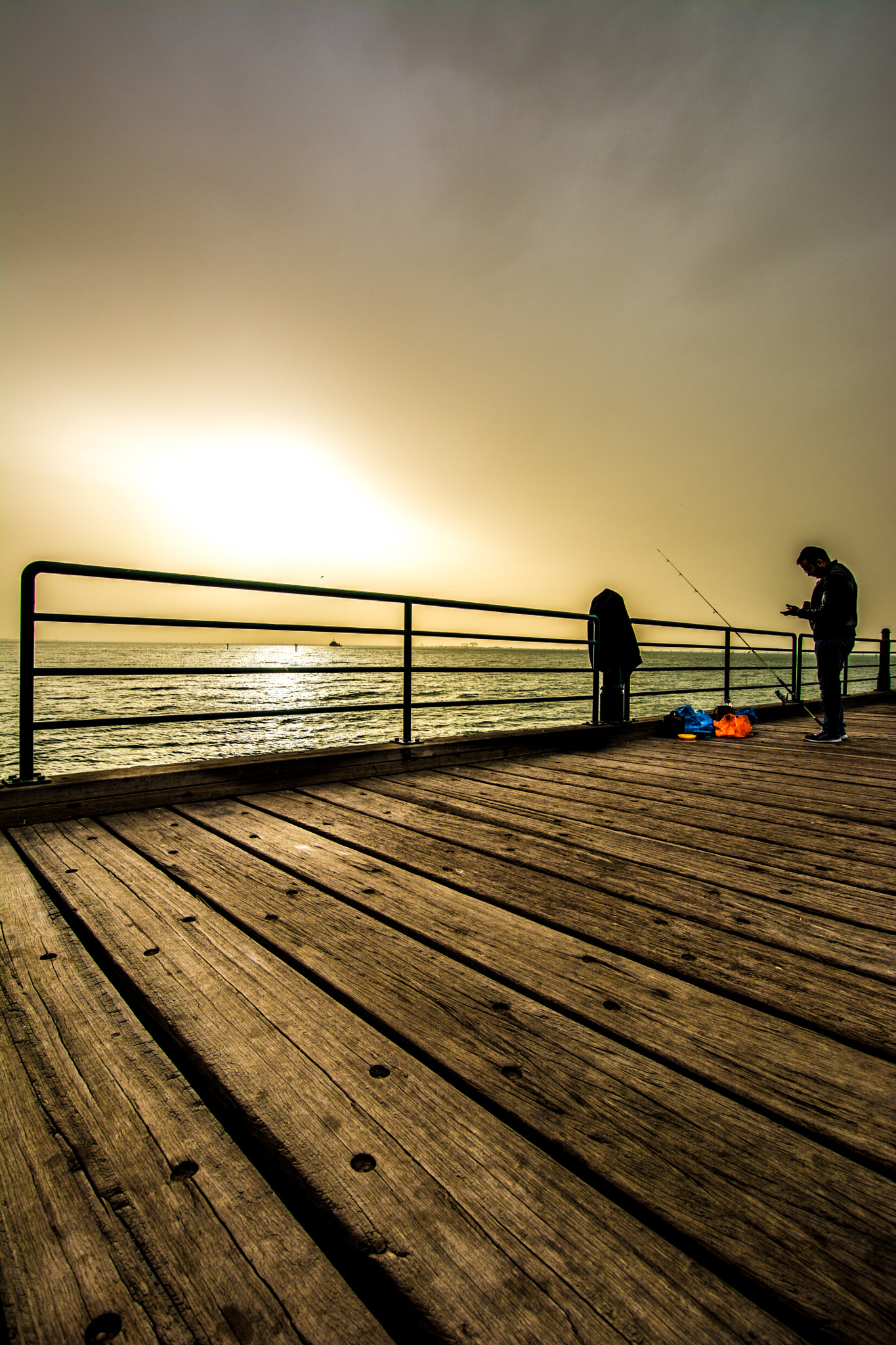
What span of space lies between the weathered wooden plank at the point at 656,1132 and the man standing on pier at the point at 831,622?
480cm

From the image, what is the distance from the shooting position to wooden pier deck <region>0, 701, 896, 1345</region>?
579mm

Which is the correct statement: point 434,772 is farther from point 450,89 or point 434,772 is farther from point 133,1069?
point 450,89

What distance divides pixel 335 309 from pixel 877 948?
2250 cm

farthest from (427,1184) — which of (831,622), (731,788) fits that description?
(831,622)

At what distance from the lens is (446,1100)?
87cm

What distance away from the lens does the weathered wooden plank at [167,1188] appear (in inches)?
22.0

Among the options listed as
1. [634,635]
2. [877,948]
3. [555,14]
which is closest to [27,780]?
[877,948]

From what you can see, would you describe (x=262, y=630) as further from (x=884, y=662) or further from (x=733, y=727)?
(x=884, y=662)

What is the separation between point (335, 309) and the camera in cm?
1897

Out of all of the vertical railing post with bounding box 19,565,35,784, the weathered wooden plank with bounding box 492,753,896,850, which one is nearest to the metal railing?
the vertical railing post with bounding box 19,565,35,784

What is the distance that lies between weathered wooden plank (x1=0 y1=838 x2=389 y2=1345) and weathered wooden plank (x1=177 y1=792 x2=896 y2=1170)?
2.08 feet

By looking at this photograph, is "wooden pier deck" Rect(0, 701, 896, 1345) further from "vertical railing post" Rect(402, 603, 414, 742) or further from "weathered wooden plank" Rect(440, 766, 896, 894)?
"vertical railing post" Rect(402, 603, 414, 742)

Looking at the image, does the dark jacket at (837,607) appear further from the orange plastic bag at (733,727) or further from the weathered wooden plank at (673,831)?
the weathered wooden plank at (673,831)

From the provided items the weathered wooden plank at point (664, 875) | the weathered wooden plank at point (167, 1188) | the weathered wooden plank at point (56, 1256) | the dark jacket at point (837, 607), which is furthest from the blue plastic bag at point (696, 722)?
the weathered wooden plank at point (56, 1256)
